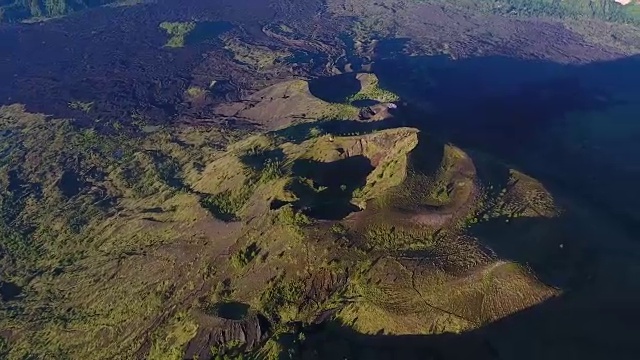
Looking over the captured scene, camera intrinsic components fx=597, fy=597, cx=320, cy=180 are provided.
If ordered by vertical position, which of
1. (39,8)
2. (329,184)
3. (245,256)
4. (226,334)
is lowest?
(39,8)

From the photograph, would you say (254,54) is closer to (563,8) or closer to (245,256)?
(245,256)

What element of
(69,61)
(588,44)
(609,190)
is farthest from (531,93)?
(69,61)

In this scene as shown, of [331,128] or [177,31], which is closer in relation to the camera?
[331,128]

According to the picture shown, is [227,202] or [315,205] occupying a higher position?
[315,205]

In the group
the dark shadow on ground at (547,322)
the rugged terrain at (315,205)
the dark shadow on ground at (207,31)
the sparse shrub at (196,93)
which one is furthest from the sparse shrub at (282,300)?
the dark shadow on ground at (207,31)

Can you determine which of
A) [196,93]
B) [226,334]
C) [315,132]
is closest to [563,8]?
[196,93]

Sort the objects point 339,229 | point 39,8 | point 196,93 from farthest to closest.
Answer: point 39,8 < point 196,93 < point 339,229

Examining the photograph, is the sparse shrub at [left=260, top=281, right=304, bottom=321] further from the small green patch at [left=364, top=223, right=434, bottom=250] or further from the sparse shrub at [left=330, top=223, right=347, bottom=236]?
the small green patch at [left=364, top=223, right=434, bottom=250]

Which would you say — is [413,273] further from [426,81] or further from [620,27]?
[620,27]
